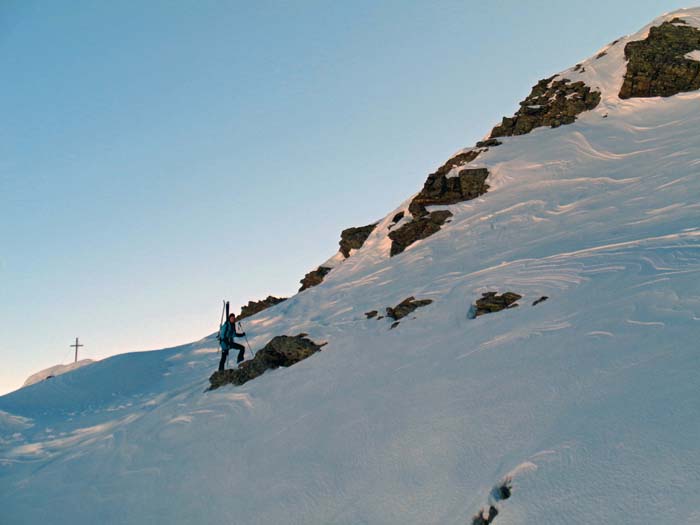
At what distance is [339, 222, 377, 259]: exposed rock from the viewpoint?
34.5 metres

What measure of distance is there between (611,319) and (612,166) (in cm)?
1697

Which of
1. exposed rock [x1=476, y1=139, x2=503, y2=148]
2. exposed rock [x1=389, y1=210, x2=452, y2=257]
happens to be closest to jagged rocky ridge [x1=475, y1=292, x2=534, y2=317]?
exposed rock [x1=389, y1=210, x2=452, y2=257]

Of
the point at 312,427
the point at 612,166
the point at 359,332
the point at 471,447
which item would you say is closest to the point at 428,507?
the point at 471,447

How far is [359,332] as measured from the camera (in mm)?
17641

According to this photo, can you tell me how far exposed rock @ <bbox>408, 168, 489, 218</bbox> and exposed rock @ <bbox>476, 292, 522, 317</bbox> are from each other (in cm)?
1422

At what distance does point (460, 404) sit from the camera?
9.65 metres

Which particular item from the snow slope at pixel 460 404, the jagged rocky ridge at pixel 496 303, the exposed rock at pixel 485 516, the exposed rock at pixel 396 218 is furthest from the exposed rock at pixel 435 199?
the exposed rock at pixel 485 516

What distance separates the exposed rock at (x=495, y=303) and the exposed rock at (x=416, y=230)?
39.1ft

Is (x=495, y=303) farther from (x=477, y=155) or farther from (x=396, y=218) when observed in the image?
(x=477, y=155)

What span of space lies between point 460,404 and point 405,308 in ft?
25.6

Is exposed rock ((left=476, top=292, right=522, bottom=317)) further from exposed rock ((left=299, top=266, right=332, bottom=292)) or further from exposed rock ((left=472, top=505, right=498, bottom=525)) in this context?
exposed rock ((left=299, top=266, right=332, bottom=292))

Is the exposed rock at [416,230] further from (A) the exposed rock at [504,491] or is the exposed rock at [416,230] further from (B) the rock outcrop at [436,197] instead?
(A) the exposed rock at [504,491]

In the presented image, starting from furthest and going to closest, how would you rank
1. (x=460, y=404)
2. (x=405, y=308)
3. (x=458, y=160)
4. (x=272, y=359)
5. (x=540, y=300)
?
(x=458, y=160)
(x=272, y=359)
(x=405, y=308)
(x=540, y=300)
(x=460, y=404)

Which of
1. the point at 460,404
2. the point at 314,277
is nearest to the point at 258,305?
the point at 314,277
